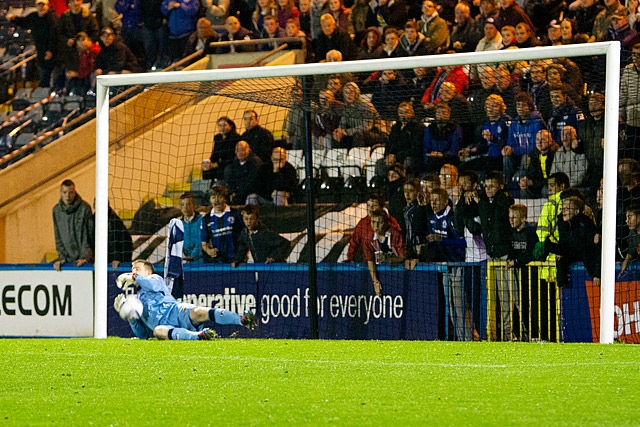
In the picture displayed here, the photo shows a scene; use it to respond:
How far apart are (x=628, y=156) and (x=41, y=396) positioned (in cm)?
784

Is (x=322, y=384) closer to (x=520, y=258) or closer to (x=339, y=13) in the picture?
(x=520, y=258)

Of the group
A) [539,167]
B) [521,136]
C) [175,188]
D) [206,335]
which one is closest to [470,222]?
[539,167]

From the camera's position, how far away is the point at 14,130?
Answer: 17.5 meters

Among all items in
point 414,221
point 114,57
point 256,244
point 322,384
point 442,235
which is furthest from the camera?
point 114,57

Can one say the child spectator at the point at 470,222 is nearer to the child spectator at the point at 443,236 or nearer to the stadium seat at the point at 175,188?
the child spectator at the point at 443,236

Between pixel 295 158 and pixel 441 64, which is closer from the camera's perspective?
pixel 441 64

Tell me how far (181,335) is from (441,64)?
3.59 m

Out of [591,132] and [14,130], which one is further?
[14,130]

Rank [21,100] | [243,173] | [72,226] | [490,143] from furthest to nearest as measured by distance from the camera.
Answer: [21,100] → [72,226] → [243,173] → [490,143]

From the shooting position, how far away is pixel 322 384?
263 inches

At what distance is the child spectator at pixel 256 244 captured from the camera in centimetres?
1214

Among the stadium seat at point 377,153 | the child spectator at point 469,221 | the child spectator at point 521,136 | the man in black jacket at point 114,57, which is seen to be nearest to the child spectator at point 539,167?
the child spectator at point 521,136

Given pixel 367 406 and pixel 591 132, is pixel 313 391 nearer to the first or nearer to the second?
pixel 367 406

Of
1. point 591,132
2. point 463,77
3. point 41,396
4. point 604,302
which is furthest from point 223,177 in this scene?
point 41,396
